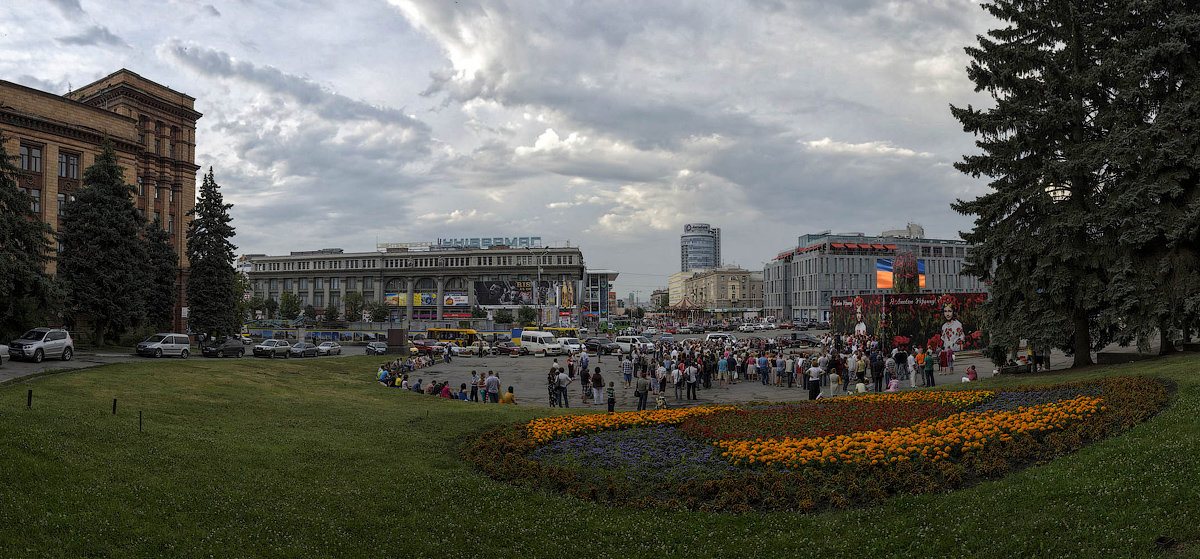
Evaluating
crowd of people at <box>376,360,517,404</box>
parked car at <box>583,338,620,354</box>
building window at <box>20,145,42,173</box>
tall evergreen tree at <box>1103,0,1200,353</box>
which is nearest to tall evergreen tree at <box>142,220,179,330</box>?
building window at <box>20,145,42,173</box>

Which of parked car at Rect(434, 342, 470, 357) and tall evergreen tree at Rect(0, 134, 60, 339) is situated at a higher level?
tall evergreen tree at Rect(0, 134, 60, 339)

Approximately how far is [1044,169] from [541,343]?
4073cm

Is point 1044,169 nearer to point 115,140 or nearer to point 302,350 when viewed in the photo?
point 302,350

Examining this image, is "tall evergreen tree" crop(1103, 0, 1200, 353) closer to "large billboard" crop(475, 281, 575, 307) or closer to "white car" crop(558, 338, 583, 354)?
"white car" crop(558, 338, 583, 354)

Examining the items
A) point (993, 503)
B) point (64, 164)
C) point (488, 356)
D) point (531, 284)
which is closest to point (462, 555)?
point (993, 503)

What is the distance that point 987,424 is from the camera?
1202cm

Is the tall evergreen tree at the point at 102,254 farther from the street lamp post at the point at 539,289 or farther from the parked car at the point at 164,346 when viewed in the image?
the street lamp post at the point at 539,289

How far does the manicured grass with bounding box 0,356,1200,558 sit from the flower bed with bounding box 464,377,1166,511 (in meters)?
0.52

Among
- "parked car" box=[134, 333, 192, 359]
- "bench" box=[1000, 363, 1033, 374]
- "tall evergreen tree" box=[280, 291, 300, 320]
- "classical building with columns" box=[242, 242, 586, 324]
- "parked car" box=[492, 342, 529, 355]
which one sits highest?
"classical building with columns" box=[242, 242, 586, 324]

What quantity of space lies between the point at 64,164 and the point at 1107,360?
68.3m

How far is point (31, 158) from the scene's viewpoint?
50156mm

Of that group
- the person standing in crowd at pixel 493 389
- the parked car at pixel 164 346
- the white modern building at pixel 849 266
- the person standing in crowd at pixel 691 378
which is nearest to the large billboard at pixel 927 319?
the person standing in crowd at pixel 691 378

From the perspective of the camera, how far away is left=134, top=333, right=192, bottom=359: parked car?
35.8 m

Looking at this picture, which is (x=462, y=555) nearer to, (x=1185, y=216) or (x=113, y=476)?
(x=113, y=476)
